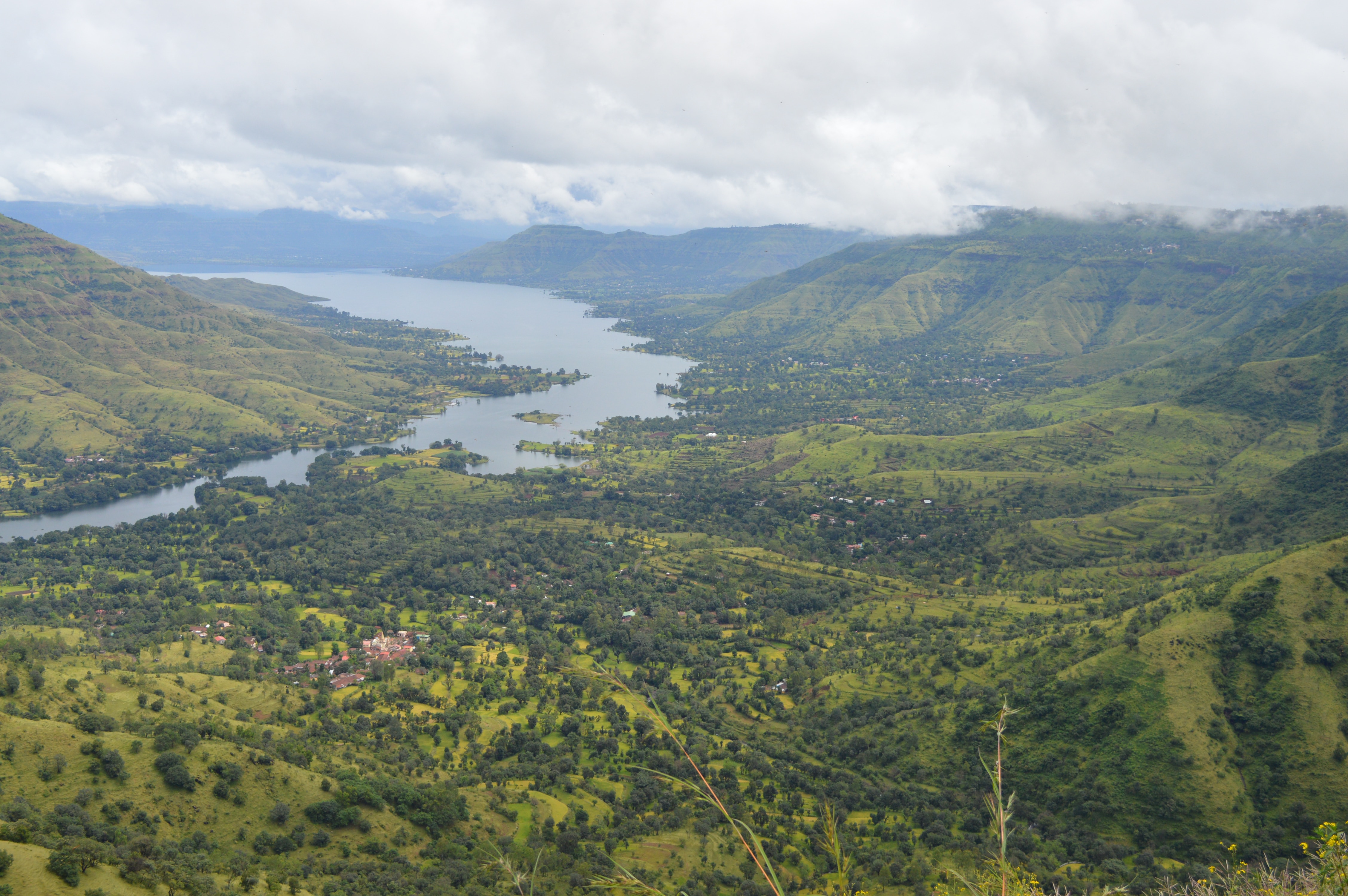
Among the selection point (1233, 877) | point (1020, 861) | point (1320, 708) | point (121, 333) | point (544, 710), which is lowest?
point (544, 710)

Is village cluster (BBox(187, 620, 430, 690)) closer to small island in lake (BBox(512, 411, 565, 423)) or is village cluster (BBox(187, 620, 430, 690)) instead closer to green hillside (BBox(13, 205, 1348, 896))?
green hillside (BBox(13, 205, 1348, 896))

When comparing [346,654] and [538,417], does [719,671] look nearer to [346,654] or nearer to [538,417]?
[346,654]

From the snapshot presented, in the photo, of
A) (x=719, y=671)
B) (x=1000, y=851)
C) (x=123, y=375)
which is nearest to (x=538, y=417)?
(x=123, y=375)

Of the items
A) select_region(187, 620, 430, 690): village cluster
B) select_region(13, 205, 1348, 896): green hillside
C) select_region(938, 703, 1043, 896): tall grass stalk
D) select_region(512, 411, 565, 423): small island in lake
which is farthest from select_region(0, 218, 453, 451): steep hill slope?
select_region(938, 703, 1043, 896): tall grass stalk

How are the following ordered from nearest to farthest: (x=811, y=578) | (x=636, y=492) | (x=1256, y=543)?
(x=1256, y=543) < (x=811, y=578) < (x=636, y=492)

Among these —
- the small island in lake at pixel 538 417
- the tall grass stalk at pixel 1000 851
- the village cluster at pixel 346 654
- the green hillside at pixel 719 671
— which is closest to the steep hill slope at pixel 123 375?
the small island in lake at pixel 538 417

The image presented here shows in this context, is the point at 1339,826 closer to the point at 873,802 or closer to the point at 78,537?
the point at 873,802

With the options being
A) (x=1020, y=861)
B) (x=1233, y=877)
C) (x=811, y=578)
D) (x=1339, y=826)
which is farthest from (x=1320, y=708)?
(x=811, y=578)
